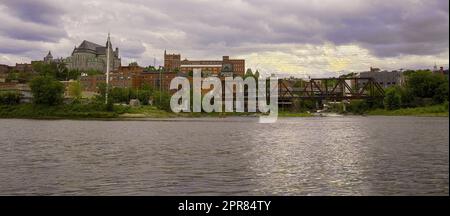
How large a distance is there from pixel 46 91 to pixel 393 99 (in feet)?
294

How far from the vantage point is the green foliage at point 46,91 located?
441 ft

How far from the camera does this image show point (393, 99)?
131750mm

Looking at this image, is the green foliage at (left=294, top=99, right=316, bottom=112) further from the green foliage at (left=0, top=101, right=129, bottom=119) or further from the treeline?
the green foliage at (left=0, top=101, right=129, bottom=119)

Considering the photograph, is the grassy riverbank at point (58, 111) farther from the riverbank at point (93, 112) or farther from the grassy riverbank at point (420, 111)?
the grassy riverbank at point (420, 111)

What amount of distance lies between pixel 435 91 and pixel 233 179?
4313 inches

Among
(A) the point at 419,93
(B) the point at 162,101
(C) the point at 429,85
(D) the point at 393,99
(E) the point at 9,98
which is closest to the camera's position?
(C) the point at 429,85

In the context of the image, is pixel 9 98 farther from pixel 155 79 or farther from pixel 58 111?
pixel 155 79

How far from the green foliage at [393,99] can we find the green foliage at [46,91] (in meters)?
85.0

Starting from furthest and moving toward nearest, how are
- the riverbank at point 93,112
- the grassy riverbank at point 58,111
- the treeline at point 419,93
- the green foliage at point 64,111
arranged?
the green foliage at point 64,111
the grassy riverbank at point 58,111
the riverbank at point 93,112
the treeline at point 419,93

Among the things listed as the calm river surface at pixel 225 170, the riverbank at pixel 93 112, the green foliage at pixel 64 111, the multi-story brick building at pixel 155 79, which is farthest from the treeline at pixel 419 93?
the calm river surface at pixel 225 170

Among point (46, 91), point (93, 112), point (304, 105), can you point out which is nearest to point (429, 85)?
point (304, 105)

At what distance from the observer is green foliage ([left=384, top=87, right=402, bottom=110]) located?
130875mm

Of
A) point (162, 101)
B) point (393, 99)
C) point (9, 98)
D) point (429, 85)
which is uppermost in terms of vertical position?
point (429, 85)

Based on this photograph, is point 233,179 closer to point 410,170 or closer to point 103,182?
point 103,182
